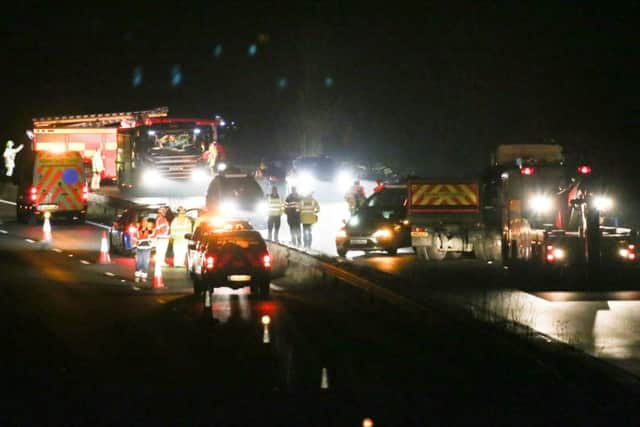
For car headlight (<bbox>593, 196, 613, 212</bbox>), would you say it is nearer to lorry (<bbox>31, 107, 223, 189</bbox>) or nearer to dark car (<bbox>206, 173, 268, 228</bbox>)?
dark car (<bbox>206, 173, 268, 228</bbox>)

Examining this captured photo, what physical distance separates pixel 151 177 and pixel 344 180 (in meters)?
13.1

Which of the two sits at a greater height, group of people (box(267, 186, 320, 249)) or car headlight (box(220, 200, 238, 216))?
car headlight (box(220, 200, 238, 216))

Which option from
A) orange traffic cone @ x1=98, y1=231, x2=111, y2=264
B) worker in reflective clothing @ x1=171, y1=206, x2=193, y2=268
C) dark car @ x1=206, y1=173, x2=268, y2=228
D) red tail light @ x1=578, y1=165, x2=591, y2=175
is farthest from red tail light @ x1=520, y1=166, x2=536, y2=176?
dark car @ x1=206, y1=173, x2=268, y2=228

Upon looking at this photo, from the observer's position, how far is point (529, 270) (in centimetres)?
2439

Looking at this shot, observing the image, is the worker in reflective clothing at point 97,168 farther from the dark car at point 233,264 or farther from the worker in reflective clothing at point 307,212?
the dark car at point 233,264

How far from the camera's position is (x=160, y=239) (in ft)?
88.2

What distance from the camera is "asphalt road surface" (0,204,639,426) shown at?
34.5 feet

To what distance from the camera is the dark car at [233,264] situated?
21.9 meters

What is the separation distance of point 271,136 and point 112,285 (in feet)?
206

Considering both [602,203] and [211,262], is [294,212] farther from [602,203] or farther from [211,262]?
[602,203]

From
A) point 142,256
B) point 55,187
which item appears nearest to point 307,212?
point 142,256

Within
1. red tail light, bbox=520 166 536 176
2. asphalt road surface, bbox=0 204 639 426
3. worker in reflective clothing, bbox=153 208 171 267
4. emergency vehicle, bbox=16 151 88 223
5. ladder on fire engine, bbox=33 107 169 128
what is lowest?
asphalt road surface, bbox=0 204 639 426

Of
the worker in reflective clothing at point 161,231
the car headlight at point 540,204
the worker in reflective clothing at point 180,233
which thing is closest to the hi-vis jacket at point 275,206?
the worker in reflective clothing at point 180,233

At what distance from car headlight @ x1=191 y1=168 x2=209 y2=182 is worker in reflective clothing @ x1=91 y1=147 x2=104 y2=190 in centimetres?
486
